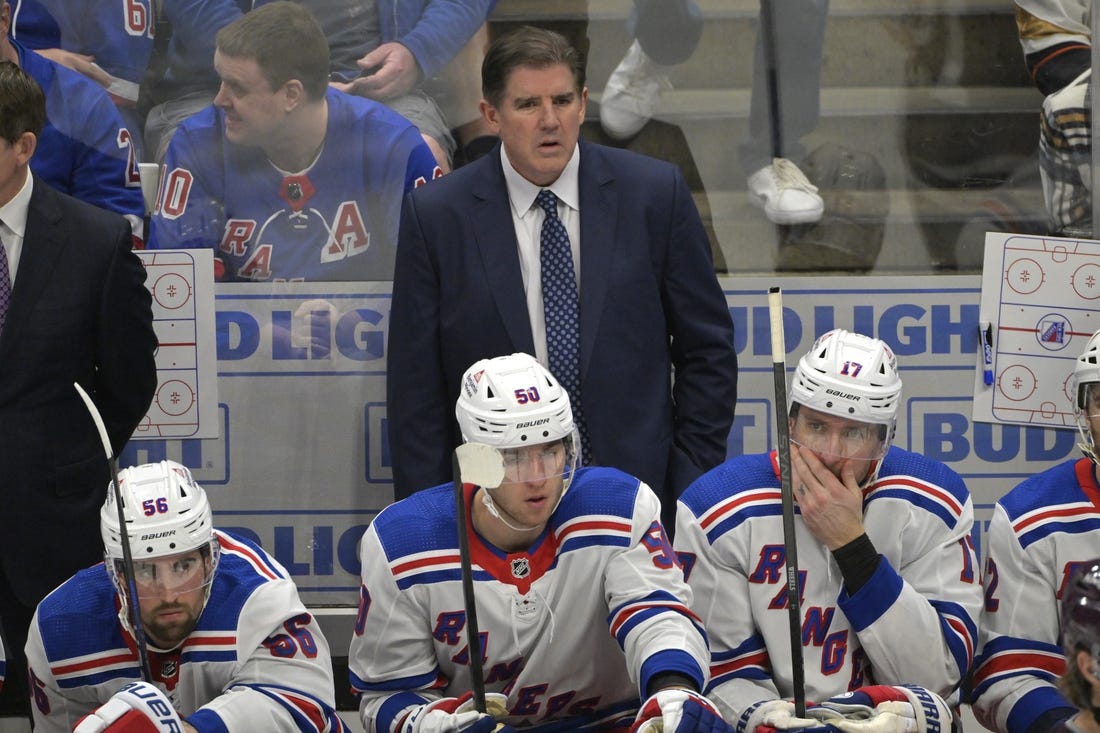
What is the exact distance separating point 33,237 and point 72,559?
70 centimetres

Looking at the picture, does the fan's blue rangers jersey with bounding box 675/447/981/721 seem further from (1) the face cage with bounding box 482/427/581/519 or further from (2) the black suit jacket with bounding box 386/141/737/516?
(2) the black suit jacket with bounding box 386/141/737/516

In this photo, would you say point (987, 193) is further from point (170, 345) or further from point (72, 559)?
point (72, 559)

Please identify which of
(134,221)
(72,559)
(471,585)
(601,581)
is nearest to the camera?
(471,585)

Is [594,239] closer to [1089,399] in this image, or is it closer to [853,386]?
[853,386]

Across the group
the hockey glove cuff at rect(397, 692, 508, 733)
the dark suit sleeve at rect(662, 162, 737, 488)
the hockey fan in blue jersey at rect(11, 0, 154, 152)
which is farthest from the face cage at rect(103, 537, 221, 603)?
the hockey fan in blue jersey at rect(11, 0, 154, 152)

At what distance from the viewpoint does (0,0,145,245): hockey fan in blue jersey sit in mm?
4156

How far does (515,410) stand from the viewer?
2.79 meters

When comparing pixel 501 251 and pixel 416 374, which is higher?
pixel 501 251

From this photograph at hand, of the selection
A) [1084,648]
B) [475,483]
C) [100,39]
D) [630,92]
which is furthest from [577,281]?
[1084,648]

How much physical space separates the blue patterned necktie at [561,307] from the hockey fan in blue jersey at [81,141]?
1169 millimetres

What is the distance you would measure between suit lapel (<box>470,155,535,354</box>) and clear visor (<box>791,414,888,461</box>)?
2.85 feet

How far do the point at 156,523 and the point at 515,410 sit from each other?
0.62 meters

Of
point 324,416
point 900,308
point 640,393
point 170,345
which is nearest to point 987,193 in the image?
point 900,308

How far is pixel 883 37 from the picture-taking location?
4359mm
